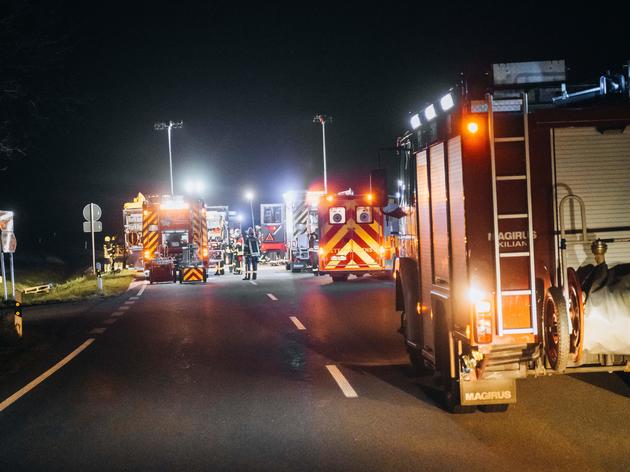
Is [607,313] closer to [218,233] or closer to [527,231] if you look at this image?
[527,231]

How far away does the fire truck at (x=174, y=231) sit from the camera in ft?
106

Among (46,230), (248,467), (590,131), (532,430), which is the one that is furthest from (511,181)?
(46,230)

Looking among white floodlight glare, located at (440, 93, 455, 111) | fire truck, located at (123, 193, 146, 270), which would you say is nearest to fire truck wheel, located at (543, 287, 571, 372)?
white floodlight glare, located at (440, 93, 455, 111)

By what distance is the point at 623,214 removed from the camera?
24.1 ft

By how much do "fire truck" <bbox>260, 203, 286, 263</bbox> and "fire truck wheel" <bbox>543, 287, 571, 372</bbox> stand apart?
36788 millimetres

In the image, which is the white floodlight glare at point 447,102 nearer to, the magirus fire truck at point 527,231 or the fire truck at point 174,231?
the magirus fire truck at point 527,231

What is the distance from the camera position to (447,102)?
7.29 m

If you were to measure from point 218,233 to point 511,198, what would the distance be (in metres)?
34.4

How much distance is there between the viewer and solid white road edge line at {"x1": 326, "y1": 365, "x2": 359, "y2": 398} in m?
9.03

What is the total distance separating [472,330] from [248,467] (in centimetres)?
217

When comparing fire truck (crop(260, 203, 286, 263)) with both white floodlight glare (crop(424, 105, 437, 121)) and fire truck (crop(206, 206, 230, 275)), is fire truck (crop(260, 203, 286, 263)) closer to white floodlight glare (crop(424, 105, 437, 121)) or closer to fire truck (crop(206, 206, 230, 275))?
fire truck (crop(206, 206, 230, 275))

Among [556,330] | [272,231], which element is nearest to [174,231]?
[272,231]

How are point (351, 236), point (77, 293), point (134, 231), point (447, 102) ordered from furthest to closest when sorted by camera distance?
point (134, 231) → point (351, 236) → point (77, 293) → point (447, 102)

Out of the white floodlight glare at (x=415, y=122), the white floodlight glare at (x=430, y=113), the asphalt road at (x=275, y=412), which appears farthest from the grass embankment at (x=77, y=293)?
the white floodlight glare at (x=430, y=113)
